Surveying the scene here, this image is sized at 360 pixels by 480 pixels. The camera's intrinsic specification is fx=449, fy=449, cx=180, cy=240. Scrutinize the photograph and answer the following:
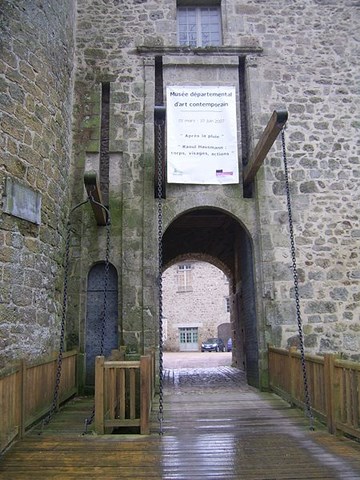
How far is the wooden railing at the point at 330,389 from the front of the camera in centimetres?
382

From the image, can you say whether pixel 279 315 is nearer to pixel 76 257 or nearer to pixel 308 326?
pixel 308 326

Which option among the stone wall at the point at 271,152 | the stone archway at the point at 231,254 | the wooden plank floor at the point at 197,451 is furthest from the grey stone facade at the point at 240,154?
the wooden plank floor at the point at 197,451

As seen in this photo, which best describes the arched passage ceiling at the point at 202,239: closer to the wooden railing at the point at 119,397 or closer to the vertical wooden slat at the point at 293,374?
the vertical wooden slat at the point at 293,374

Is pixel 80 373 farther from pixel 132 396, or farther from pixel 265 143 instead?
pixel 265 143

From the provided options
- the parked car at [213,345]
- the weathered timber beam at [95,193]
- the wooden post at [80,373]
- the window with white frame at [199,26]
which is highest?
the window with white frame at [199,26]

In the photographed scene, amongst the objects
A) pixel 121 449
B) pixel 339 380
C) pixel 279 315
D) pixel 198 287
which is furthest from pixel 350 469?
pixel 198 287

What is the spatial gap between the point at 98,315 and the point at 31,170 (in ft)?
8.69

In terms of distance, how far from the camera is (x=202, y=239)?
11242 mm

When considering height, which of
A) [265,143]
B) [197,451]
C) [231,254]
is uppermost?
[265,143]

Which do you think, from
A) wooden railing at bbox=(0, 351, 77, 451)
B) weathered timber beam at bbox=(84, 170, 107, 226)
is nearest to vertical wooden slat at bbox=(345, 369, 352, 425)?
wooden railing at bbox=(0, 351, 77, 451)

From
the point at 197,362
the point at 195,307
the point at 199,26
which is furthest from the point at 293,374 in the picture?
the point at 195,307

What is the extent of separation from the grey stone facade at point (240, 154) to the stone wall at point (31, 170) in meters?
0.05

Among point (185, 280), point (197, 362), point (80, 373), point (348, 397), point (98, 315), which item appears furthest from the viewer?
point (185, 280)

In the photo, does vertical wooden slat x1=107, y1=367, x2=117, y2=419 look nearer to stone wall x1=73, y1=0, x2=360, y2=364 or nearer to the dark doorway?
Answer: stone wall x1=73, y1=0, x2=360, y2=364
